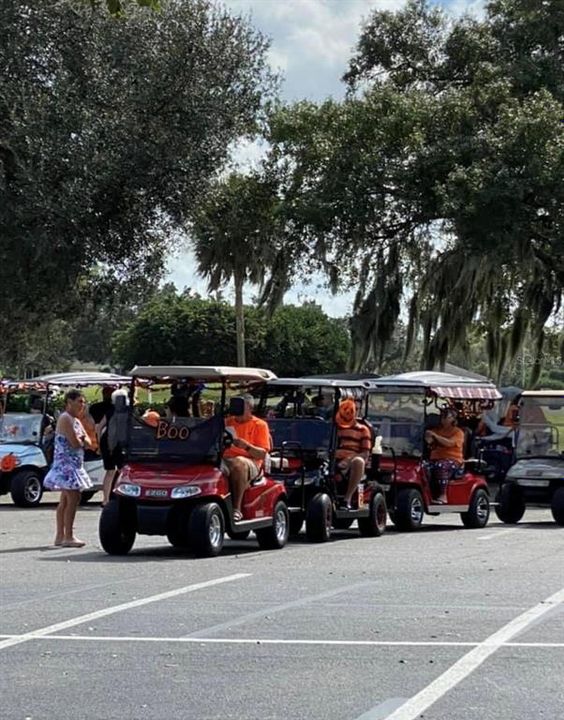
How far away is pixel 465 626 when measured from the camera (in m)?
10.2

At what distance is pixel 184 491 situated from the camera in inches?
575

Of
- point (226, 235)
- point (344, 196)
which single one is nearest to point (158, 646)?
point (344, 196)

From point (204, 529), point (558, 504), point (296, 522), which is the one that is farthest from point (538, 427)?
point (204, 529)

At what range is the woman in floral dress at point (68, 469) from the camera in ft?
52.5

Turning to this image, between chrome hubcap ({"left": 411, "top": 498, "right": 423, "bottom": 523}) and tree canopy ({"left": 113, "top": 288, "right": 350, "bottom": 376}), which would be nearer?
chrome hubcap ({"left": 411, "top": 498, "right": 423, "bottom": 523})

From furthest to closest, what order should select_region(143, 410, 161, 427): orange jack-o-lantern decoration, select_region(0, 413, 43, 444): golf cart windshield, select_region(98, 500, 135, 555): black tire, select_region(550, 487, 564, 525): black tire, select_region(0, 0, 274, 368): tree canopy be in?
1. select_region(0, 0, 274, 368): tree canopy
2. select_region(0, 413, 43, 444): golf cart windshield
3. select_region(550, 487, 564, 525): black tire
4. select_region(143, 410, 161, 427): orange jack-o-lantern decoration
5. select_region(98, 500, 135, 555): black tire

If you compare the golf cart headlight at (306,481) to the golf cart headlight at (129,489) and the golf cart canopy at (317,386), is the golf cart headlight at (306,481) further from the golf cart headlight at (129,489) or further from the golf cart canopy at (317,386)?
the golf cart headlight at (129,489)

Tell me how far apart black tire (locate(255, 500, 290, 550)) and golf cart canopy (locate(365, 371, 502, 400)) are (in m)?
3.06

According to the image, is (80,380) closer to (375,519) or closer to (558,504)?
(375,519)

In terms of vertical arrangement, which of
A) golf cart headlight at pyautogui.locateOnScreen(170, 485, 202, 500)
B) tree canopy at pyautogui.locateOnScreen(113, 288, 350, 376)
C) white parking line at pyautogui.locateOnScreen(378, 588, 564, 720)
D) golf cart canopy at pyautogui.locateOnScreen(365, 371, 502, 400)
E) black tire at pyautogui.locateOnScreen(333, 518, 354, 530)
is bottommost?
white parking line at pyautogui.locateOnScreen(378, 588, 564, 720)

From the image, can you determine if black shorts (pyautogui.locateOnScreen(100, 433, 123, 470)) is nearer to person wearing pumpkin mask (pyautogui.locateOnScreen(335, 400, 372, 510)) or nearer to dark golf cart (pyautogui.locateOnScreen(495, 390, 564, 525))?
person wearing pumpkin mask (pyautogui.locateOnScreen(335, 400, 372, 510))

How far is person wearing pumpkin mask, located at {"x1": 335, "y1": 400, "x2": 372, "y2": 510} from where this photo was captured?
57.2 feet

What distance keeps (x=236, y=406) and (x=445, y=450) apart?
5.67 m

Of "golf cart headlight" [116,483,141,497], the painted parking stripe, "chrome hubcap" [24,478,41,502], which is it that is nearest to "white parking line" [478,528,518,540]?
"golf cart headlight" [116,483,141,497]
